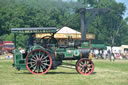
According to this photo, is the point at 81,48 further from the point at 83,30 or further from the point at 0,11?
the point at 0,11

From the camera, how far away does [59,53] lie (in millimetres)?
14953

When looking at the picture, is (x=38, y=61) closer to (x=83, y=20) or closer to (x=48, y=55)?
(x=48, y=55)

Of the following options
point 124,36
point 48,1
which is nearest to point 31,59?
point 48,1

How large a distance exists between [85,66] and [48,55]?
6.01ft

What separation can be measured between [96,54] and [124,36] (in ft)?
141

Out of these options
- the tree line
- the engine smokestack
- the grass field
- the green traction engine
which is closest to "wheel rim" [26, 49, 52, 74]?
the green traction engine

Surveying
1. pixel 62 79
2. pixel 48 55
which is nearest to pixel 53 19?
pixel 48 55

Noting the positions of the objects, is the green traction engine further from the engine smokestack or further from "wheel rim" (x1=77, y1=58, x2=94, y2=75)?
the engine smokestack

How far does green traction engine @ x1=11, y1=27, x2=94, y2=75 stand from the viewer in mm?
14461

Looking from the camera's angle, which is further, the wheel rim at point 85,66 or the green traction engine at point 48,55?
the wheel rim at point 85,66

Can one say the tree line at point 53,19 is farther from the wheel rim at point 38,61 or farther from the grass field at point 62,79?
the grass field at point 62,79

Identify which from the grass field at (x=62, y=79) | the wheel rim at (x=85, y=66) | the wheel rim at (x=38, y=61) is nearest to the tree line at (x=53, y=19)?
the wheel rim at (x=85, y=66)

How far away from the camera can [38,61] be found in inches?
568

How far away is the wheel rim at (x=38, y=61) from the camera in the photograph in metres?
14.4
